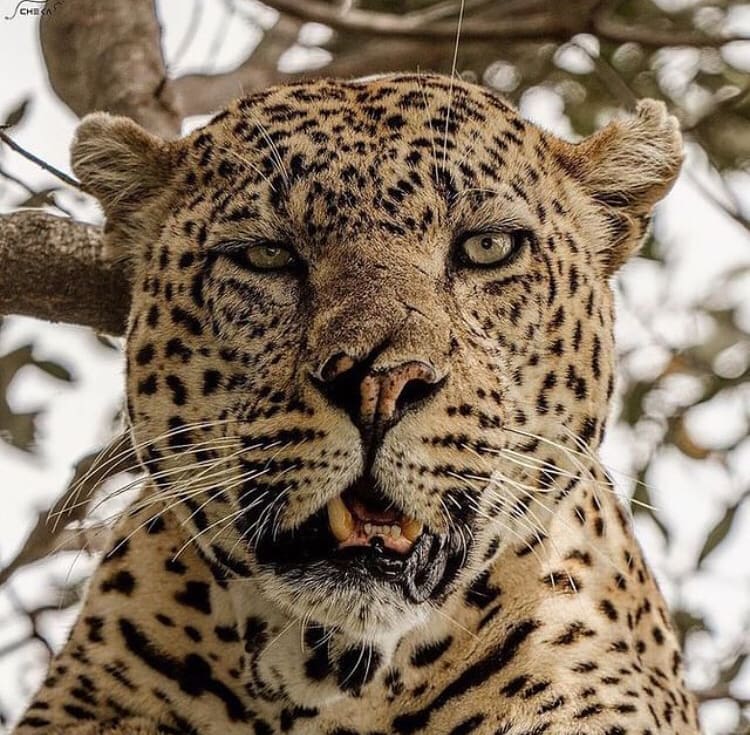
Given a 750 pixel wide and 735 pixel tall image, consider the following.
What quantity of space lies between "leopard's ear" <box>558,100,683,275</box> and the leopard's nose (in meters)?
1.35

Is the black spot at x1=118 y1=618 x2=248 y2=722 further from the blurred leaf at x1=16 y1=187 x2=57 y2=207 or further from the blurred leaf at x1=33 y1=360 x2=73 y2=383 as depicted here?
the blurred leaf at x1=33 y1=360 x2=73 y2=383

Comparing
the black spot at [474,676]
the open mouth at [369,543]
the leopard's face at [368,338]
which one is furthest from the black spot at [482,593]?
the open mouth at [369,543]

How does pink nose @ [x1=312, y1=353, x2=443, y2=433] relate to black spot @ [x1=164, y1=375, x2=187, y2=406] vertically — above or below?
above

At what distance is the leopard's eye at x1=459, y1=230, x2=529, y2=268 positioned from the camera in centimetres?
518

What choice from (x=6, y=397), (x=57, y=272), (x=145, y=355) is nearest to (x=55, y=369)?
(x=6, y=397)

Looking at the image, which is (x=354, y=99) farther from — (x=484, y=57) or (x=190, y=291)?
(x=484, y=57)


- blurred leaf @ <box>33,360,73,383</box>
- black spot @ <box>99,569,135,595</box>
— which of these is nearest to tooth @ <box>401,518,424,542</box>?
black spot @ <box>99,569,135,595</box>

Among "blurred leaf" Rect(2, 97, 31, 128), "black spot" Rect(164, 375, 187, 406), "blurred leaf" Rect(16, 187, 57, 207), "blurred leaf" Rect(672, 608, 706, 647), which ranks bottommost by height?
"blurred leaf" Rect(672, 608, 706, 647)

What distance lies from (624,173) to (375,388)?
1748 millimetres

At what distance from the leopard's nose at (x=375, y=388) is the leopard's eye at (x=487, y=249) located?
66cm

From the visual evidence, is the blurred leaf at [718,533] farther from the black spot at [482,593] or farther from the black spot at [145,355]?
the black spot at [145,355]

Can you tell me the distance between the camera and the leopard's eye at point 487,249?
17.0 ft

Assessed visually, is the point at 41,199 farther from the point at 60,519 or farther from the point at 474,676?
the point at 474,676

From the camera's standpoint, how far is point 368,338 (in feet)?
15.2
